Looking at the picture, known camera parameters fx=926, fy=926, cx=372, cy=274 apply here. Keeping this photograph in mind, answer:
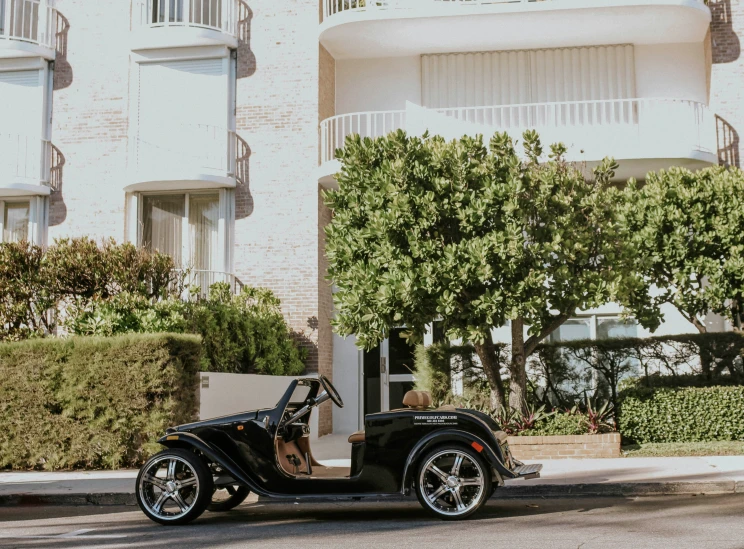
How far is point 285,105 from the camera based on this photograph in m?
19.3

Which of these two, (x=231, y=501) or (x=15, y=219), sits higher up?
(x=15, y=219)

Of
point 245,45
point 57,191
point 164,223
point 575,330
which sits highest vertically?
point 245,45

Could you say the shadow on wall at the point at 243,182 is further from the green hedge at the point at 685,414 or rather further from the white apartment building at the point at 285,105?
the green hedge at the point at 685,414

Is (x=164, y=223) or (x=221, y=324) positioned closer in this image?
(x=221, y=324)

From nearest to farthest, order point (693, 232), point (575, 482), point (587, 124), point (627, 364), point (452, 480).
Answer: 1. point (452, 480)
2. point (575, 482)
3. point (627, 364)
4. point (693, 232)
5. point (587, 124)

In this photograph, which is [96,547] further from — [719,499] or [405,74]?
[405,74]

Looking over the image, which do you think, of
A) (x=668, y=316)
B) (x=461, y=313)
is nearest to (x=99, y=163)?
(x=461, y=313)

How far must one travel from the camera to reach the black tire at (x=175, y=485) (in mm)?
8375

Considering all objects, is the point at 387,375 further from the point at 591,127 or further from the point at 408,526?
the point at 408,526

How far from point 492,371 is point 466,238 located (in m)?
2.39

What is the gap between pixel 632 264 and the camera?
14.0 meters

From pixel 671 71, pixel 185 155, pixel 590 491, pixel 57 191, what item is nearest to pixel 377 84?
pixel 185 155

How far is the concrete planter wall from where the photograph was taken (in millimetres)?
14266

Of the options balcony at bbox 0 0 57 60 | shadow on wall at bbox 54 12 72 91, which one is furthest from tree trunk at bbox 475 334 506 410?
balcony at bbox 0 0 57 60
